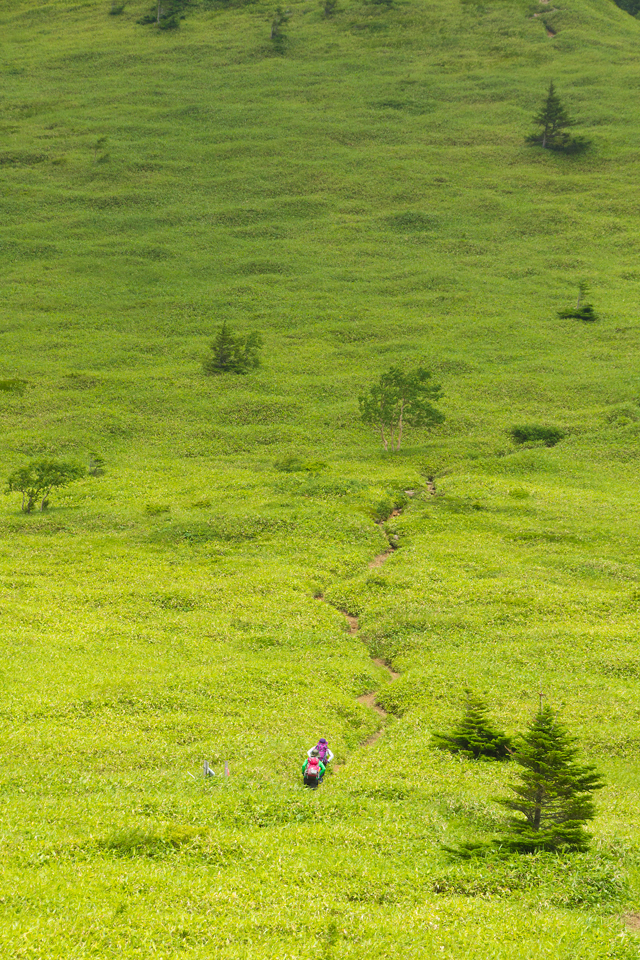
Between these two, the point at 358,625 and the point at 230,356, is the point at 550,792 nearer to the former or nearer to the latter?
the point at 358,625

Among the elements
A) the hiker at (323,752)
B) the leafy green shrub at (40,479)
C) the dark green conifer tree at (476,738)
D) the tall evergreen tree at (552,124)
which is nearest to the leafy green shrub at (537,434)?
the leafy green shrub at (40,479)

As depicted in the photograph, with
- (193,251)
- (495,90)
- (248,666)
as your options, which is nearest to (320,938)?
(248,666)

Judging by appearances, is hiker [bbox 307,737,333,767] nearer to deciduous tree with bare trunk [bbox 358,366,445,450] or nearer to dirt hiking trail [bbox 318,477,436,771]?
dirt hiking trail [bbox 318,477,436,771]

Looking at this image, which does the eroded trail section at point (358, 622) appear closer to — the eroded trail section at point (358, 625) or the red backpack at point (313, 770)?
the eroded trail section at point (358, 625)

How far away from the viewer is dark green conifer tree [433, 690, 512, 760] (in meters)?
22.2

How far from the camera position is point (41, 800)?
19844 mm

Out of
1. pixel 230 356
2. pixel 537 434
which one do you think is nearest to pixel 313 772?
pixel 537 434

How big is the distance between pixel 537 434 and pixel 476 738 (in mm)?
52317

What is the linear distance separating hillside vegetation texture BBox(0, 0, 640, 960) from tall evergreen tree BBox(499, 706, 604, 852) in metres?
0.70

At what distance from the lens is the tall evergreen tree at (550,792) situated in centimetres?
1655

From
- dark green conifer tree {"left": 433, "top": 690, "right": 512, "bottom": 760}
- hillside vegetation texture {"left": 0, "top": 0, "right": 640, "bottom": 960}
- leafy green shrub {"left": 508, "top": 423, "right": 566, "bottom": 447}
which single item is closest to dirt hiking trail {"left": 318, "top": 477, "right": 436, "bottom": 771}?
hillside vegetation texture {"left": 0, "top": 0, "right": 640, "bottom": 960}

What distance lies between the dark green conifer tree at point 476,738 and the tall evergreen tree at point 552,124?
150980 mm

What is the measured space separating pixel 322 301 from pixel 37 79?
5139 inches

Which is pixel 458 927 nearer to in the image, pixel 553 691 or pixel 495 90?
pixel 553 691
